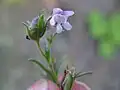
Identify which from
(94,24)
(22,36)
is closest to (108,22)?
(94,24)

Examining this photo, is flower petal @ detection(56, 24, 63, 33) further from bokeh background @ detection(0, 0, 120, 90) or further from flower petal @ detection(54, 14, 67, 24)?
bokeh background @ detection(0, 0, 120, 90)

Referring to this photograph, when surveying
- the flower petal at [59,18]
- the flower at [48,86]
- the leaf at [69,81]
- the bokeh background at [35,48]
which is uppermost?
the flower petal at [59,18]

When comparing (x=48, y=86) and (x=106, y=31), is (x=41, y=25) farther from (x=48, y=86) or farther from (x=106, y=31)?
(x=106, y=31)

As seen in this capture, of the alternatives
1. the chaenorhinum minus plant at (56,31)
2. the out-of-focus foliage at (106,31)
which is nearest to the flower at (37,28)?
the chaenorhinum minus plant at (56,31)

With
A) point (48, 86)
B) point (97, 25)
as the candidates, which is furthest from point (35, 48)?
point (48, 86)

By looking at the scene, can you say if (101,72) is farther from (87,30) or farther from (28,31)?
(28,31)

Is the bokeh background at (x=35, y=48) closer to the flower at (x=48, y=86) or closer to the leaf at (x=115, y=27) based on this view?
the leaf at (x=115, y=27)
